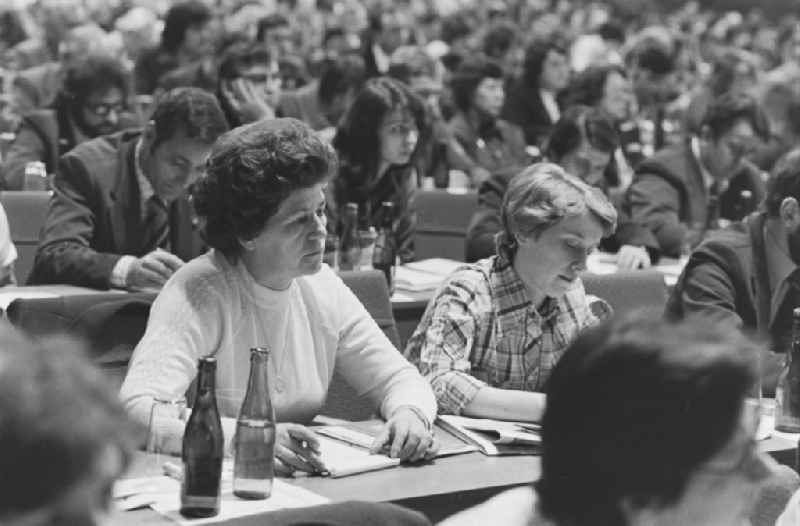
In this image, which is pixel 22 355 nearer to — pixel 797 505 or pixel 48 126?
pixel 797 505

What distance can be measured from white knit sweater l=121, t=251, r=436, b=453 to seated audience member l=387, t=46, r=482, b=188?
3511 mm

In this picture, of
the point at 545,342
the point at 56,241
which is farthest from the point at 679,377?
the point at 56,241

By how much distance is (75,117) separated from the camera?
609cm

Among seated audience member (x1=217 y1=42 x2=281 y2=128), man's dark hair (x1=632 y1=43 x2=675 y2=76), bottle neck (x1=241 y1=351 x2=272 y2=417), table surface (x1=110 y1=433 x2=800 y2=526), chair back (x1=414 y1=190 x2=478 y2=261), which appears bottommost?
chair back (x1=414 y1=190 x2=478 y2=261)

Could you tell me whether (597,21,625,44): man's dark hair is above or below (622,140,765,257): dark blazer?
above

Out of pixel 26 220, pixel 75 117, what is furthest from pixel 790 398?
pixel 75 117

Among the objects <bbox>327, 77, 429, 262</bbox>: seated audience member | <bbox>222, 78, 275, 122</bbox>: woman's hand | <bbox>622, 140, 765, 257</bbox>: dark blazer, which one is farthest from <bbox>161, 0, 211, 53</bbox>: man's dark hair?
<bbox>622, 140, 765, 257</bbox>: dark blazer

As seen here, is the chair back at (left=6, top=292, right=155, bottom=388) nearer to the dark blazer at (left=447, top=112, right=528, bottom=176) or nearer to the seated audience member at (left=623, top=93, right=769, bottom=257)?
the seated audience member at (left=623, top=93, right=769, bottom=257)

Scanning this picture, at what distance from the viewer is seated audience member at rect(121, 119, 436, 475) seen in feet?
9.38

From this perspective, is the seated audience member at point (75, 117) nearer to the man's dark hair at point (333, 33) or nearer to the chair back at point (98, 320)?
the chair back at point (98, 320)

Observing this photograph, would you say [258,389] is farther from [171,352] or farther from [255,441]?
[171,352]

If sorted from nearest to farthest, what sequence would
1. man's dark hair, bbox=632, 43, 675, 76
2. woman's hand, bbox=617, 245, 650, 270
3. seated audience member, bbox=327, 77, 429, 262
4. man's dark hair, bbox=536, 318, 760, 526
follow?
man's dark hair, bbox=536, 318, 760, 526 → woman's hand, bbox=617, 245, 650, 270 → seated audience member, bbox=327, 77, 429, 262 → man's dark hair, bbox=632, 43, 675, 76

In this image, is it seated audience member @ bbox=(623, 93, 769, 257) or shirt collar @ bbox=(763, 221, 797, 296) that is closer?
shirt collar @ bbox=(763, 221, 797, 296)

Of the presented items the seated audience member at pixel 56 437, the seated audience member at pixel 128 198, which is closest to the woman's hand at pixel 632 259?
the seated audience member at pixel 128 198
